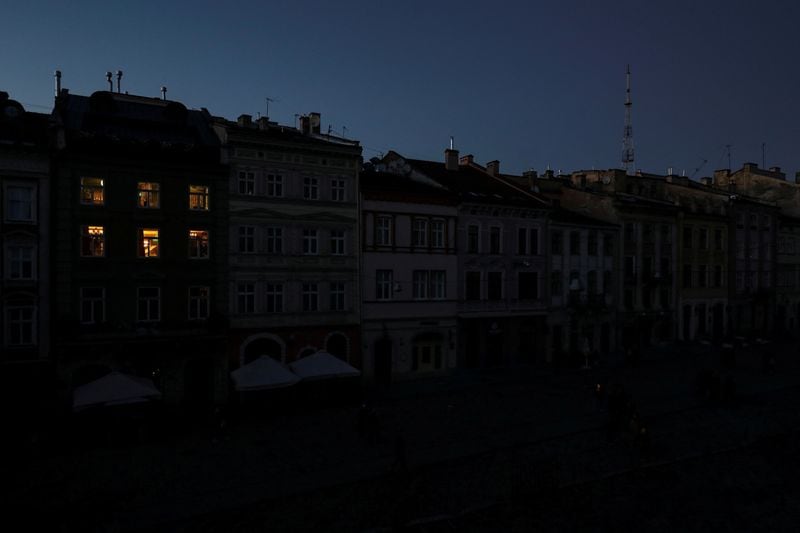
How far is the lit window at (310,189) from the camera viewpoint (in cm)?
3162

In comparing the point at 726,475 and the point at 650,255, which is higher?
the point at 650,255

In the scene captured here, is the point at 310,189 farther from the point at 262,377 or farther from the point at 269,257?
the point at 262,377

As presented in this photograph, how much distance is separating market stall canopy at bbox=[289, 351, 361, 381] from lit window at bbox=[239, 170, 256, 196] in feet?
28.5

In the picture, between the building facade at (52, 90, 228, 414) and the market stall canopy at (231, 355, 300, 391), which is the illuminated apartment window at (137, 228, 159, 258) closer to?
the building facade at (52, 90, 228, 414)

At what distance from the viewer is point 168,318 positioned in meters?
28.0

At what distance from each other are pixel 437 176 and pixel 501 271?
7.70 meters

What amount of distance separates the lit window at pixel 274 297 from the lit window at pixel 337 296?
283cm

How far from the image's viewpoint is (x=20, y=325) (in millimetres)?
25391

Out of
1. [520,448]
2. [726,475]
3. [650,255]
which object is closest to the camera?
[726,475]

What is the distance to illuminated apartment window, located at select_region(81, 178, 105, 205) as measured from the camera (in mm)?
26422

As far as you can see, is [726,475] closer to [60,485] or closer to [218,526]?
[218,526]

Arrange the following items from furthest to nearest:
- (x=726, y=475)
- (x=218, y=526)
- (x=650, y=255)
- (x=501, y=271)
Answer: (x=650, y=255), (x=501, y=271), (x=726, y=475), (x=218, y=526)

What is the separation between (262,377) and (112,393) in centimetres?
590

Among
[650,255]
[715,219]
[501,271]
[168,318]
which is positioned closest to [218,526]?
[168,318]
